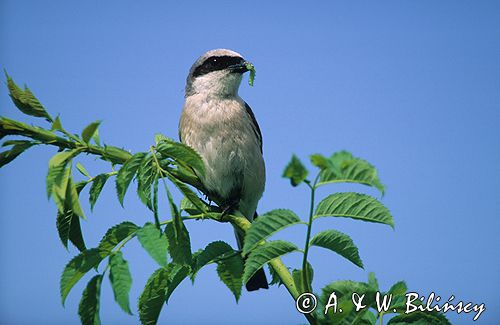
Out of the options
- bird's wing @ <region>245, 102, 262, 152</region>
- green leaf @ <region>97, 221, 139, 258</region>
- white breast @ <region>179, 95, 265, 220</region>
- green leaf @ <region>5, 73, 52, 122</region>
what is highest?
bird's wing @ <region>245, 102, 262, 152</region>

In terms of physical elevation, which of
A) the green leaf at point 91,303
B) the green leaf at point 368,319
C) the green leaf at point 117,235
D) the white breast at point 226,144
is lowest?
the green leaf at point 91,303

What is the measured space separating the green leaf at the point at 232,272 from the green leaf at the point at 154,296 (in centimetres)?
23

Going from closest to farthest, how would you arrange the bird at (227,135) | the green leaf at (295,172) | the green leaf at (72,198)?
the green leaf at (295,172)
the green leaf at (72,198)
the bird at (227,135)

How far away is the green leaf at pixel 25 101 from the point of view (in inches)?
85.8

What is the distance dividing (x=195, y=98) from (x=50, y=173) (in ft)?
10.6

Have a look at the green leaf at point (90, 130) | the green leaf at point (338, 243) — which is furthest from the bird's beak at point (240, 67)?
the green leaf at point (338, 243)

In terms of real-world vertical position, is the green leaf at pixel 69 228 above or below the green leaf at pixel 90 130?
below

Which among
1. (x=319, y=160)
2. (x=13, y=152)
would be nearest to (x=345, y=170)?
(x=319, y=160)

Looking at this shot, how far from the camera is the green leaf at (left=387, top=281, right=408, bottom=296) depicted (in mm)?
2088

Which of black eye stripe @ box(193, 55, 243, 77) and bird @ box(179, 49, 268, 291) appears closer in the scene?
bird @ box(179, 49, 268, 291)

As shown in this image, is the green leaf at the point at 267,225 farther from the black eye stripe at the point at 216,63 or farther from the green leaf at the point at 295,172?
the black eye stripe at the point at 216,63

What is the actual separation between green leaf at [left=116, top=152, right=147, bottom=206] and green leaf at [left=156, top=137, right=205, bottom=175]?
0.33 feet

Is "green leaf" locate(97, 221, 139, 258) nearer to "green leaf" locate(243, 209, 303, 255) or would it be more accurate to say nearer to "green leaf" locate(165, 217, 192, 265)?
"green leaf" locate(165, 217, 192, 265)

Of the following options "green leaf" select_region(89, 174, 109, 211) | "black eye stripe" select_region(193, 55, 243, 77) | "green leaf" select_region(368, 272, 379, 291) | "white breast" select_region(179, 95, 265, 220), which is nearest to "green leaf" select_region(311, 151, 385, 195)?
"green leaf" select_region(368, 272, 379, 291)
